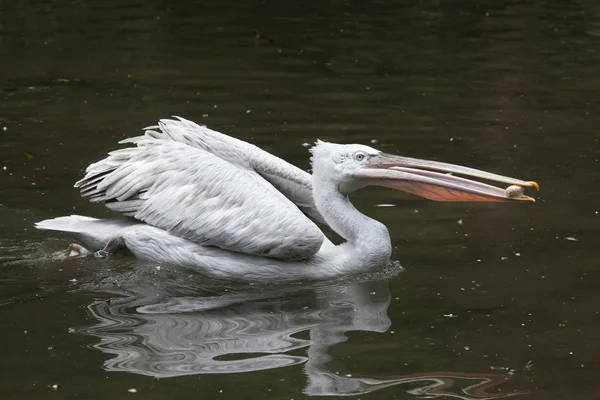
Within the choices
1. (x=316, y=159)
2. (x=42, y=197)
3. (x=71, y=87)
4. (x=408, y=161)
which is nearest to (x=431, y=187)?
(x=408, y=161)

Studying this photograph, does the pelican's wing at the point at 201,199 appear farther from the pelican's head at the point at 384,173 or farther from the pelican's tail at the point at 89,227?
the pelican's head at the point at 384,173

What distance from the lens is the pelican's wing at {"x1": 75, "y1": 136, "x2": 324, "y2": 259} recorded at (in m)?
5.96

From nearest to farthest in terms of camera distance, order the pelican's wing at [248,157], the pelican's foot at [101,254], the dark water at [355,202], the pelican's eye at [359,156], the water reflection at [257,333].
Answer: the water reflection at [257,333]
the dark water at [355,202]
the pelican's eye at [359,156]
the pelican's foot at [101,254]
the pelican's wing at [248,157]

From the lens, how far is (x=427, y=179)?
612 centimetres

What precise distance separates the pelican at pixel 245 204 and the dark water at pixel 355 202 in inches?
5.4

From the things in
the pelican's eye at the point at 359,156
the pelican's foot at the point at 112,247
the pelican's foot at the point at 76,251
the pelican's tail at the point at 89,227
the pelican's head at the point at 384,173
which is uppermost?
the pelican's eye at the point at 359,156

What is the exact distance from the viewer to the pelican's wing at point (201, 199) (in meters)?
5.96

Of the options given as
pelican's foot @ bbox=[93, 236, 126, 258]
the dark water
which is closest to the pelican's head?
the dark water

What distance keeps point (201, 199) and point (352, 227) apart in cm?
83

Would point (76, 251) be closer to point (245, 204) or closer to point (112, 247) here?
point (112, 247)

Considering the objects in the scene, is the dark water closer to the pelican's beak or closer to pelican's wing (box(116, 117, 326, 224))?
the pelican's beak

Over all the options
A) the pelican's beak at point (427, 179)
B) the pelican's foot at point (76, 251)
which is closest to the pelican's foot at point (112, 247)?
the pelican's foot at point (76, 251)

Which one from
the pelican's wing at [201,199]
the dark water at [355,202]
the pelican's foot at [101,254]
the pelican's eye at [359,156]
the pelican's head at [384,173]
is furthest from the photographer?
the pelican's foot at [101,254]

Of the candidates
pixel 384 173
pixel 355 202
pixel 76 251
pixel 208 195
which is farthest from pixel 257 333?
pixel 355 202
